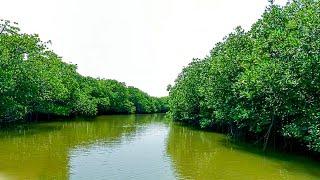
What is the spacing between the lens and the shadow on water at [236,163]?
23.9 metres

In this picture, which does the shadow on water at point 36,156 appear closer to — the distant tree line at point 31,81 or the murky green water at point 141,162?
the murky green water at point 141,162

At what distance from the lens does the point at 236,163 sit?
27703mm

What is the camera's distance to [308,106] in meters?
27.4

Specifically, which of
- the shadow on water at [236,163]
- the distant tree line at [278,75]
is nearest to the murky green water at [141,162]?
the shadow on water at [236,163]

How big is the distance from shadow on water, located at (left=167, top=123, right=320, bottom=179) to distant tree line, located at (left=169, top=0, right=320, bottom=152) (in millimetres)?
1611

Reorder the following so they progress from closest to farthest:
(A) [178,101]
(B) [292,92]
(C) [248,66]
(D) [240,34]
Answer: (B) [292,92] < (C) [248,66] < (D) [240,34] < (A) [178,101]

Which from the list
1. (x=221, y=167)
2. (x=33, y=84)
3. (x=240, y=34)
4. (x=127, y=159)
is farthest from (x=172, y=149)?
(x=33, y=84)

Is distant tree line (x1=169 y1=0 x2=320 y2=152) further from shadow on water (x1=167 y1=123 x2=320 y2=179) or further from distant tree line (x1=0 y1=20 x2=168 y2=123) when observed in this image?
distant tree line (x1=0 y1=20 x2=168 y2=123)

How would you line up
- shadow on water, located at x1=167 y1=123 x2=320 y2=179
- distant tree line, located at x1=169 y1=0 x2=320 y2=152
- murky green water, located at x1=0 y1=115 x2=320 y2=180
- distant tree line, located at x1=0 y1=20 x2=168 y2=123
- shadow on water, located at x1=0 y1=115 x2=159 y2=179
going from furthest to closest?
distant tree line, located at x1=0 y1=20 x2=168 y2=123
distant tree line, located at x1=169 y1=0 x2=320 y2=152
shadow on water, located at x1=167 y1=123 x2=320 y2=179
murky green water, located at x1=0 y1=115 x2=320 y2=180
shadow on water, located at x1=0 y1=115 x2=159 y2=179

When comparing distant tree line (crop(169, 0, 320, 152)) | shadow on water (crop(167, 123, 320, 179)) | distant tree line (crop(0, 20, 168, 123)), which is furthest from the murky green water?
distant tree line (crop(0, 20, 168, 123))

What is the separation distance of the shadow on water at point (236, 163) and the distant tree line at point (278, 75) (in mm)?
1611

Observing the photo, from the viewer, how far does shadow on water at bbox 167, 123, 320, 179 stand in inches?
941

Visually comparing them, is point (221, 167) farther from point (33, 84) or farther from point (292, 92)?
point (33, 84)

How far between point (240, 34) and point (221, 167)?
20.0 meters
